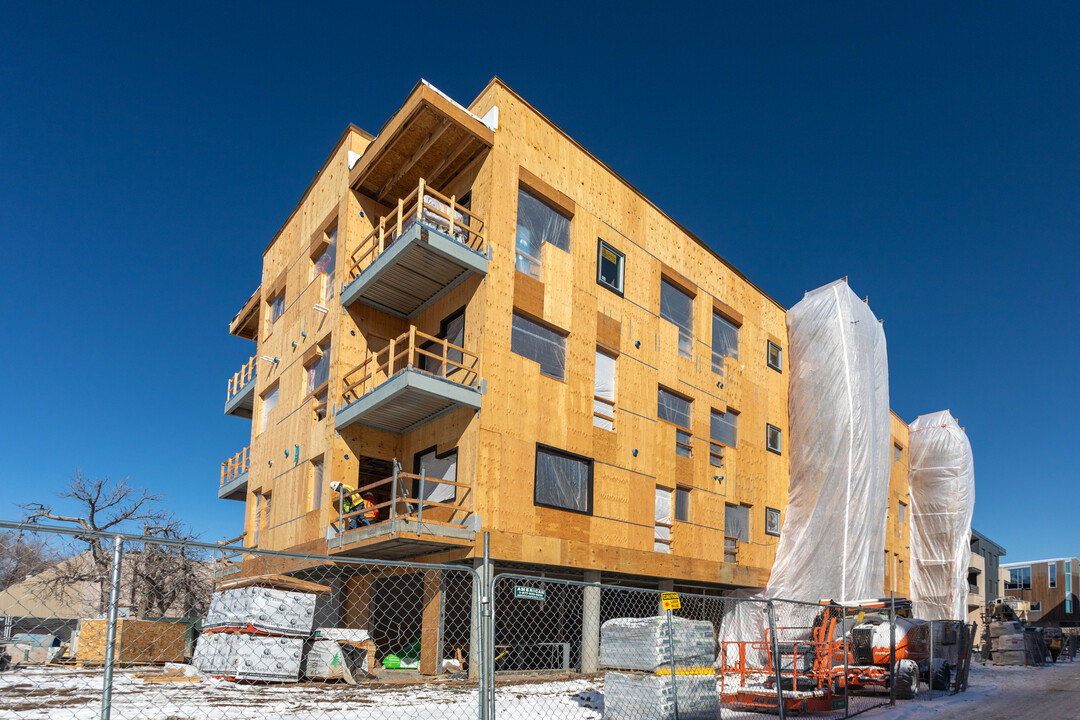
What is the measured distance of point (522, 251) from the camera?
2088cm

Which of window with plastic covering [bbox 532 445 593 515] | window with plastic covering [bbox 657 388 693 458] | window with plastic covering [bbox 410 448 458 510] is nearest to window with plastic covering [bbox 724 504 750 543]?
window with plastic covering [bbox 657 388 693 458]

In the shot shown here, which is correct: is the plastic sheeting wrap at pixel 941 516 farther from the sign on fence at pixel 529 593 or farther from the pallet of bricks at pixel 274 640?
the pallet of bricks at pixel 274 640

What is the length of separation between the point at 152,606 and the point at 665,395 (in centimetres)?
2293

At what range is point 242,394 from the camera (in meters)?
30.4

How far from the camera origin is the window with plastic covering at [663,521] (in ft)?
76.4

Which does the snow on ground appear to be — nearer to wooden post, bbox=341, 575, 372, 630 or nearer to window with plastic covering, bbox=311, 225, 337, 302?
wooden post, bbox=341, 575, 372, 630

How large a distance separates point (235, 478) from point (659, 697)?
903 inches

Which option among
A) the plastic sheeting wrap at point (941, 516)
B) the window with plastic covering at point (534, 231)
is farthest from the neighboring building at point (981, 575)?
the window with plastic covering at point (534, 231)

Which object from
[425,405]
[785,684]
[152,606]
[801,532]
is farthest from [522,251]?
[152,606]

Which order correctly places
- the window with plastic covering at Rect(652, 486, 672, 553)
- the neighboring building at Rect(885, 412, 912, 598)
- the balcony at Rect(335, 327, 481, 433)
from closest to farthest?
the balcony at Rect(335, 327, 481, 433) → the window with plastic covering at Rect(652, 486, 672, 553) → the neighboring building at Rect(885, 412, 912, 598)

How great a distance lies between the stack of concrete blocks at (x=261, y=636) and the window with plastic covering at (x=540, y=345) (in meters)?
7.93

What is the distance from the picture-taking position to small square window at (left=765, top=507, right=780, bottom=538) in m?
28.5

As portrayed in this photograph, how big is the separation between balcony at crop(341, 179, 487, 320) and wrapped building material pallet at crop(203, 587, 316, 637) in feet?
27.1

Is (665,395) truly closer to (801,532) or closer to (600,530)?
(600,530)
